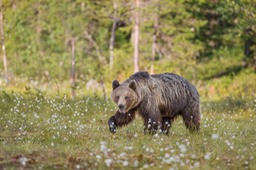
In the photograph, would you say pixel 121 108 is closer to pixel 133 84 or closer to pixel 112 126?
pixel 133 84

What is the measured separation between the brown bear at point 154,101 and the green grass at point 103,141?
11.0 inches

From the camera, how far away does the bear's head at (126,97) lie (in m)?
10.5

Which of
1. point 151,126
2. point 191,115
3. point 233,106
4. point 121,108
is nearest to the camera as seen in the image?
point 121,108

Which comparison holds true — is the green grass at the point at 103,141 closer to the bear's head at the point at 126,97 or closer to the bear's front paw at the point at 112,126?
the bear's front paw at the point at 112,126

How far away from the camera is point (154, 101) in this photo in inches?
432

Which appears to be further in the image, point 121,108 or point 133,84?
point 133,84

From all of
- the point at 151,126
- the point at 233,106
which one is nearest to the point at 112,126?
the point at 151,126

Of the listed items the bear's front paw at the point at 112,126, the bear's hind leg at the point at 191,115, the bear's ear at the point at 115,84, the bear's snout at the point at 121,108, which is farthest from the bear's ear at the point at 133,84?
the bear's hind leg at the point at 191,115

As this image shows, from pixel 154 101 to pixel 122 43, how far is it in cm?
2879

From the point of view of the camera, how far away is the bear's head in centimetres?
1049

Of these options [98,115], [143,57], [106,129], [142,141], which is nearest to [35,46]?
[143,57]

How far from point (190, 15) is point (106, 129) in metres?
22.0

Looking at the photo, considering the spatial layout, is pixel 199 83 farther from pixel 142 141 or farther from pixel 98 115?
pixel 142 141

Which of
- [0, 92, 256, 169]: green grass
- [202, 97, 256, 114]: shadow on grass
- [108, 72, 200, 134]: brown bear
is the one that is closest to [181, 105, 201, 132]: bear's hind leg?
[108, 72, 200, 134]: brown bear
